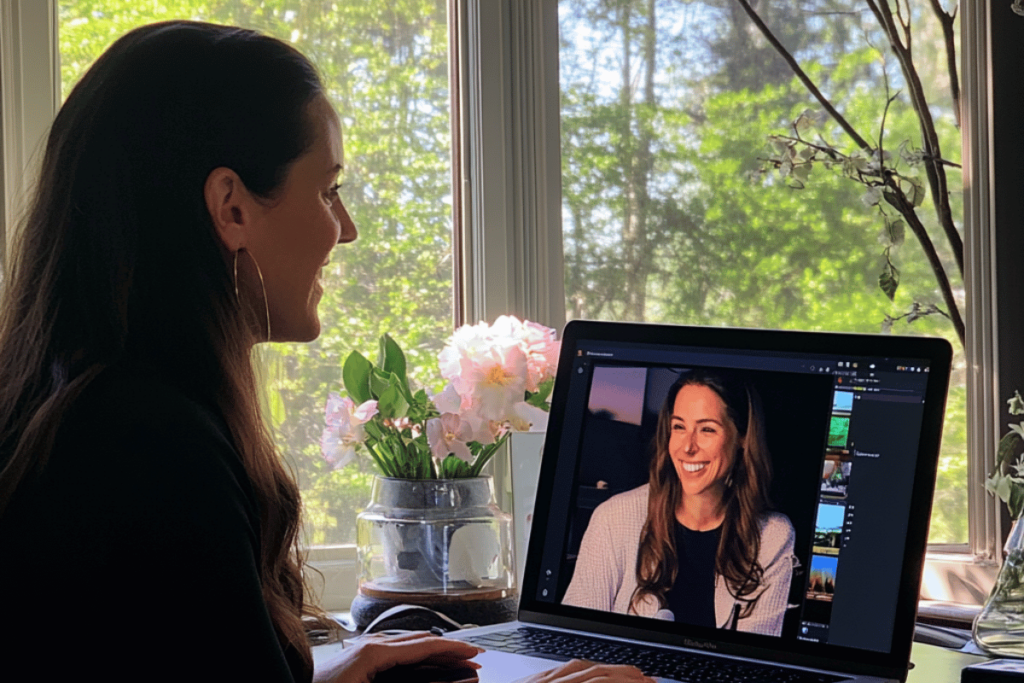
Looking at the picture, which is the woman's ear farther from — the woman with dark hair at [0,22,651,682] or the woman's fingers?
the woman's fingers

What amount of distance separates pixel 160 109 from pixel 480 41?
3.31 feet

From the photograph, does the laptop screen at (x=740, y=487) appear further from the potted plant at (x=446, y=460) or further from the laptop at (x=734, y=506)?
the potted plant at (x=446, y=460)

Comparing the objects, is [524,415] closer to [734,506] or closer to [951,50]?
[734,506]

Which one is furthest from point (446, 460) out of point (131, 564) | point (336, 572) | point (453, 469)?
point (131, 564)

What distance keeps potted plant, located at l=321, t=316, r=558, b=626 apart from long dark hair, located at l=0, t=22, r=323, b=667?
49 cm

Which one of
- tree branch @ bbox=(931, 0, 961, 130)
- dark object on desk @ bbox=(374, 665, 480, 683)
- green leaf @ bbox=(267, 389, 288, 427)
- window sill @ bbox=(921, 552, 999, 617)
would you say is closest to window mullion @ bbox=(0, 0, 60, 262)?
green leaf @ bbox=(267, 389, 288, 427)

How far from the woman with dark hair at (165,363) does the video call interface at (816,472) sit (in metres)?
0.27

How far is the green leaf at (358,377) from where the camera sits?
1.38 m

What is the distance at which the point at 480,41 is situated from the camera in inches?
69.1

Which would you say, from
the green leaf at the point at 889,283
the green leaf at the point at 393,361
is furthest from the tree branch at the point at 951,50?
the green leaf at the point at 393,361

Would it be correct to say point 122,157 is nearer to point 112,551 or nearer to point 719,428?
point 112,551

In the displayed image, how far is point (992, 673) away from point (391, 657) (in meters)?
0.51

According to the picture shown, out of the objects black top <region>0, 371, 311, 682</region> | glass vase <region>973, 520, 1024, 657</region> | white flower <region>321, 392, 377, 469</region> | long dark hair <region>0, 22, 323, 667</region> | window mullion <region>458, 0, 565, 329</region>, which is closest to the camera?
black top <region>0, 371, 311, 682</region>

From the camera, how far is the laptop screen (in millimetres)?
1034
